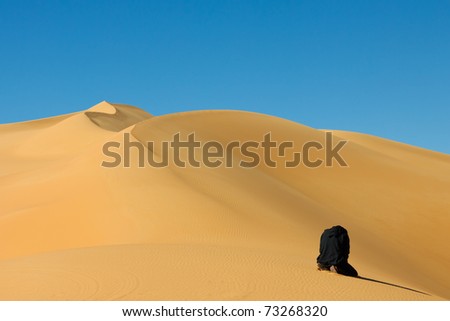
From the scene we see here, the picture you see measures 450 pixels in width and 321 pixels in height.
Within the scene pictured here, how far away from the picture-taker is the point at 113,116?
52094mm

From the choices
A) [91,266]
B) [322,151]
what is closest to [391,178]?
[322,151]

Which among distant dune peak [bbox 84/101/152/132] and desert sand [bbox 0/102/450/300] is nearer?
desert sand [bbox 0/102/450/300]

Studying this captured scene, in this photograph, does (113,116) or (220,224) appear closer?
(220,224)

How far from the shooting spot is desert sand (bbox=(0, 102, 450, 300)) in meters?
6.79

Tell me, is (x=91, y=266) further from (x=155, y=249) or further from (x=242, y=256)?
(x=242, y=256)

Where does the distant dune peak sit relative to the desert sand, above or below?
above

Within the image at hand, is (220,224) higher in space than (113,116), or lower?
lower

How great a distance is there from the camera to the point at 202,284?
667 centimetres

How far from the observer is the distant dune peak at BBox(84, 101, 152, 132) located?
46.4 meters

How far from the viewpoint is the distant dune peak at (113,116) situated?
4644 centimetres

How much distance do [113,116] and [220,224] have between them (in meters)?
41.9

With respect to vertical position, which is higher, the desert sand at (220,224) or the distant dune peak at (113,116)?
the distant dune peak at (113,116)

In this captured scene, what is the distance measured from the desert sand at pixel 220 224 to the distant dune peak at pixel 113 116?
492 inches

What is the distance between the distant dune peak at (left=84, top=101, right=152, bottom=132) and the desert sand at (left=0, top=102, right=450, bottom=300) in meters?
12.5
